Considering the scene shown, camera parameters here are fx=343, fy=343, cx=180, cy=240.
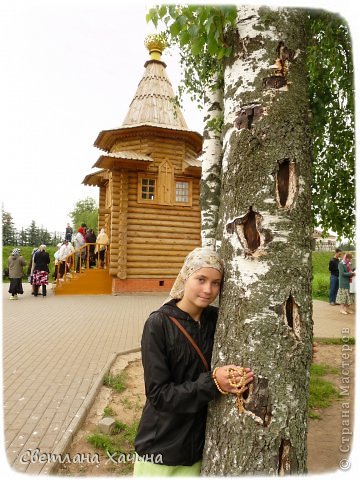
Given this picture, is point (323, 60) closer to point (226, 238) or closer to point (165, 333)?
point (226, 238)

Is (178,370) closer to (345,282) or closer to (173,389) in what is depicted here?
(173,389)

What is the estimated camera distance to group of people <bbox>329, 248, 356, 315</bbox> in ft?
35.9

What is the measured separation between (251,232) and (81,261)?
600 inches

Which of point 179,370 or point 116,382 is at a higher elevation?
point 179,370

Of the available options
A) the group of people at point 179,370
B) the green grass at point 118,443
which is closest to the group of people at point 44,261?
the green grass at point 118,443

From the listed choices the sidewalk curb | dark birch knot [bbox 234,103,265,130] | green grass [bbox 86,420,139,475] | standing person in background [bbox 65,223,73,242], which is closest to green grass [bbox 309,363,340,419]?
green grass [bbox 86,420,139,475]

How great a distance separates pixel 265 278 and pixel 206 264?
13.0 inches

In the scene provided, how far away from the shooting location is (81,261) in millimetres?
16234

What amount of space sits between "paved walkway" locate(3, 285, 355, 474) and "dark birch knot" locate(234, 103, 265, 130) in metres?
3.19

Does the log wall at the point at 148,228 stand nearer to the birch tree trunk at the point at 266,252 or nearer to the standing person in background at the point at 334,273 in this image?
the standing person in background at the point at 334,273

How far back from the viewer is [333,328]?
386 inches

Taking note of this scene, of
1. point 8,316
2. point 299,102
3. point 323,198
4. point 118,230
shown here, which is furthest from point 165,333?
point 118,230

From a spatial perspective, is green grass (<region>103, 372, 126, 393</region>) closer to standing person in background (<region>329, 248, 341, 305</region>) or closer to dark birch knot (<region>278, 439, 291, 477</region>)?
dark birch knot (<region>278, 439, 291, 477</region>)

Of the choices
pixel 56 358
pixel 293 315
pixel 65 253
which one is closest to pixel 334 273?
pixel 56 358
